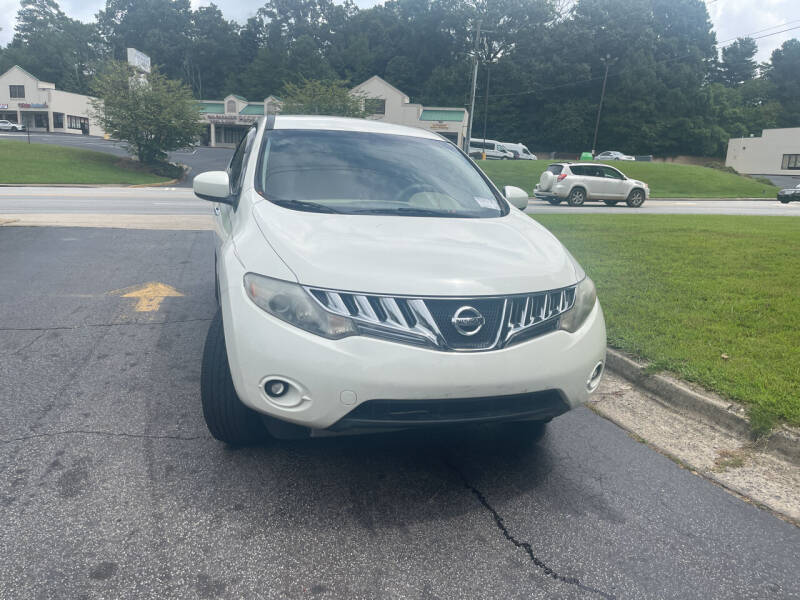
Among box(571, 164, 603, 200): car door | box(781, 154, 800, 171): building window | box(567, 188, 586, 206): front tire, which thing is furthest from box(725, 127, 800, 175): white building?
box(567, 188, 586, 206): front tire

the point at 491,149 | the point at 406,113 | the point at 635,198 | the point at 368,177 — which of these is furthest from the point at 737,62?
the point at 368,177

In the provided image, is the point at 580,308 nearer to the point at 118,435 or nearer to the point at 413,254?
the point at 413,254

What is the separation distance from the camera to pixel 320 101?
36906 mm

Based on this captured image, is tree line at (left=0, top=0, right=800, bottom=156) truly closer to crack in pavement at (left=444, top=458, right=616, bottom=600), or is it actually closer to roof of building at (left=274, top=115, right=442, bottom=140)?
roof of building at (left=274, top=115, right=442, bottom=140)

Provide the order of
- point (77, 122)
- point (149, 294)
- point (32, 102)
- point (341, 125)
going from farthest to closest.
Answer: point (77, 122)
point (32, 102)
point (149, 294)
point (341, 125)

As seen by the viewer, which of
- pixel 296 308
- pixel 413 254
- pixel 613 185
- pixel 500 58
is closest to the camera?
pixel 296 308

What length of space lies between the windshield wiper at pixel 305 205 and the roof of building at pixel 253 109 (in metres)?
69.3

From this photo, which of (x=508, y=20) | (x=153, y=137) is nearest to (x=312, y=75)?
(x=508, y=20)

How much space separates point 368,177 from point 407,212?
55 centimetres

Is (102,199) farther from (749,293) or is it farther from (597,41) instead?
(597,41)

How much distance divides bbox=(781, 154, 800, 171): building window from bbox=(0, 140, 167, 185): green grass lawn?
64.4m

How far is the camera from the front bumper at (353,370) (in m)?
2.47

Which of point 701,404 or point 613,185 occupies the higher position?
point 613,185

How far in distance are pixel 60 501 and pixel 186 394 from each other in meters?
1.31
